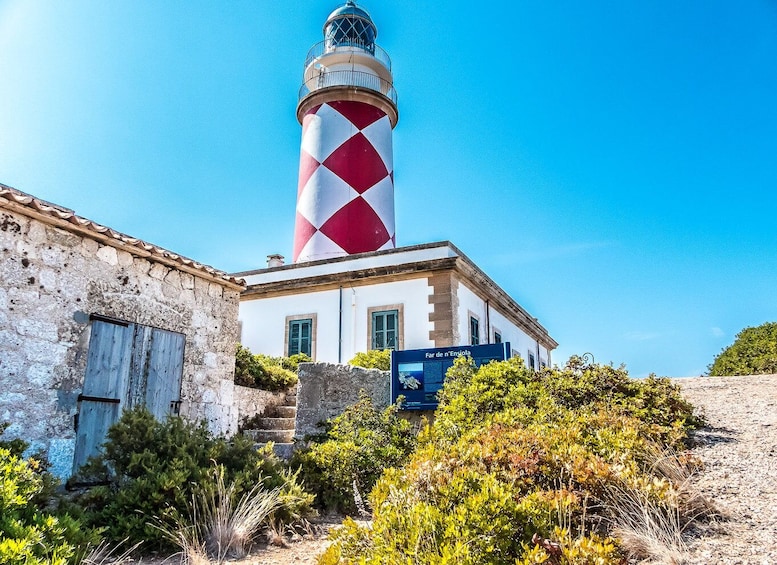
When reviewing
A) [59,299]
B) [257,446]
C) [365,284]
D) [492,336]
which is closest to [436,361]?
[257,446]

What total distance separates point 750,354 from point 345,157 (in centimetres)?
1181

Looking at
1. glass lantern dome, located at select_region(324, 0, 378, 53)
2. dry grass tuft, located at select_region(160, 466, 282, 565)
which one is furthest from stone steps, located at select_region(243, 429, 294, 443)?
glass lantern dome, located at select_region(324, 0, 378, 53)

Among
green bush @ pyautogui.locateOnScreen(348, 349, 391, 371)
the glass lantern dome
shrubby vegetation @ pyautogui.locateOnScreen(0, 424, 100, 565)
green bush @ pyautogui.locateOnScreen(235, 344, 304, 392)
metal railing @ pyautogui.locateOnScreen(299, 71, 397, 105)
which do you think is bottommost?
shrubby vegetation @ pyautogui.locateOnScreen(0, 424, 100, 565)

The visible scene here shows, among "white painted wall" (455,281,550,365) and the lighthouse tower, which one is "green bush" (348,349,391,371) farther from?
the lighthouse tower

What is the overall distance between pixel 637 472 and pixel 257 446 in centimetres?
546

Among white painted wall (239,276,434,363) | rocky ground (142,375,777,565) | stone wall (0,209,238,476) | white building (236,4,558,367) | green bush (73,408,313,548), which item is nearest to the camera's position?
rocky ground (142,375,777,565)

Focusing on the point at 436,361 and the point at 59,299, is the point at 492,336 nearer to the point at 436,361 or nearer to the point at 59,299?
the point at 436,361

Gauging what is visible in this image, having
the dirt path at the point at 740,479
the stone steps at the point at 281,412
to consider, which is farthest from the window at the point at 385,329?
the dirt path at the point at 740,479

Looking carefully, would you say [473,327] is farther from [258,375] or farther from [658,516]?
[658,516]

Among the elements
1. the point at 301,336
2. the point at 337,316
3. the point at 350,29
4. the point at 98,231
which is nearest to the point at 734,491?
the point at 98,231

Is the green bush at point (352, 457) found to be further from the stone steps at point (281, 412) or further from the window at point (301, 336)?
the window at point (301, 336)

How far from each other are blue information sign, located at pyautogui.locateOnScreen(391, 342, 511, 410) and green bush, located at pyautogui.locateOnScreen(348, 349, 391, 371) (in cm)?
356

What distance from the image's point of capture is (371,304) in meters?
13.6

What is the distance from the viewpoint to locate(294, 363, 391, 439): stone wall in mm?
8031
